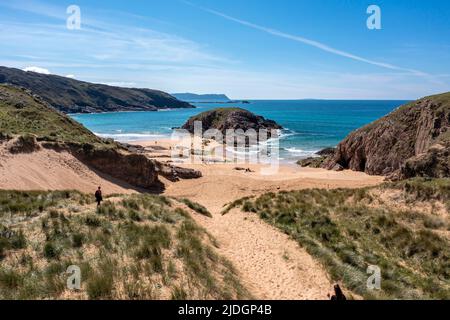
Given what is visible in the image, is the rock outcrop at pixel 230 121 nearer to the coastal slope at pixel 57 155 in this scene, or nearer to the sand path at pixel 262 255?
the coastal slope at pixel 57 155

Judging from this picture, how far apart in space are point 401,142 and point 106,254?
38099mm

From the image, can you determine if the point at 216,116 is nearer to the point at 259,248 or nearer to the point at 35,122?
the point at 35,122

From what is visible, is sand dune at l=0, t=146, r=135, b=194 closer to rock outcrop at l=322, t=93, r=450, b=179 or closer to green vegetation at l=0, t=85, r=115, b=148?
green vegetation at l=0, t=85, r=115, b=148

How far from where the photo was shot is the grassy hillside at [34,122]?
2998 cm

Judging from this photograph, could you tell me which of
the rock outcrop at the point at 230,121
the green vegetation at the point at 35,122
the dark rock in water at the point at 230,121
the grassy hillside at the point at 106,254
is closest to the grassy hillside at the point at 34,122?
the green vegetation at the point at 35,122

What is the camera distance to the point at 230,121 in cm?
8588

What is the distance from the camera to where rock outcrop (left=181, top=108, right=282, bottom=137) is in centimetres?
8531

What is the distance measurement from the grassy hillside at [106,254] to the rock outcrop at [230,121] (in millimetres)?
67659

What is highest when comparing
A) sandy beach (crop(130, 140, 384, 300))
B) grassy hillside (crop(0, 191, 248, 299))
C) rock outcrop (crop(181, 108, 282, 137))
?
rock outcrop (crop(181, 108, 282, 137))

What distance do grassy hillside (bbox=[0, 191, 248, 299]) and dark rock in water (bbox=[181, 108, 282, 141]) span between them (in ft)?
224

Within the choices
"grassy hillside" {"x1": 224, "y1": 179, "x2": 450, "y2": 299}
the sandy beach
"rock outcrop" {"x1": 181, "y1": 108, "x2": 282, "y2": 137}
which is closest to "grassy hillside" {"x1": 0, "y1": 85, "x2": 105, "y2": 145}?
the sandy beach

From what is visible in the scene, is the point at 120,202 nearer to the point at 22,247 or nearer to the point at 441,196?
the point at 22,247
